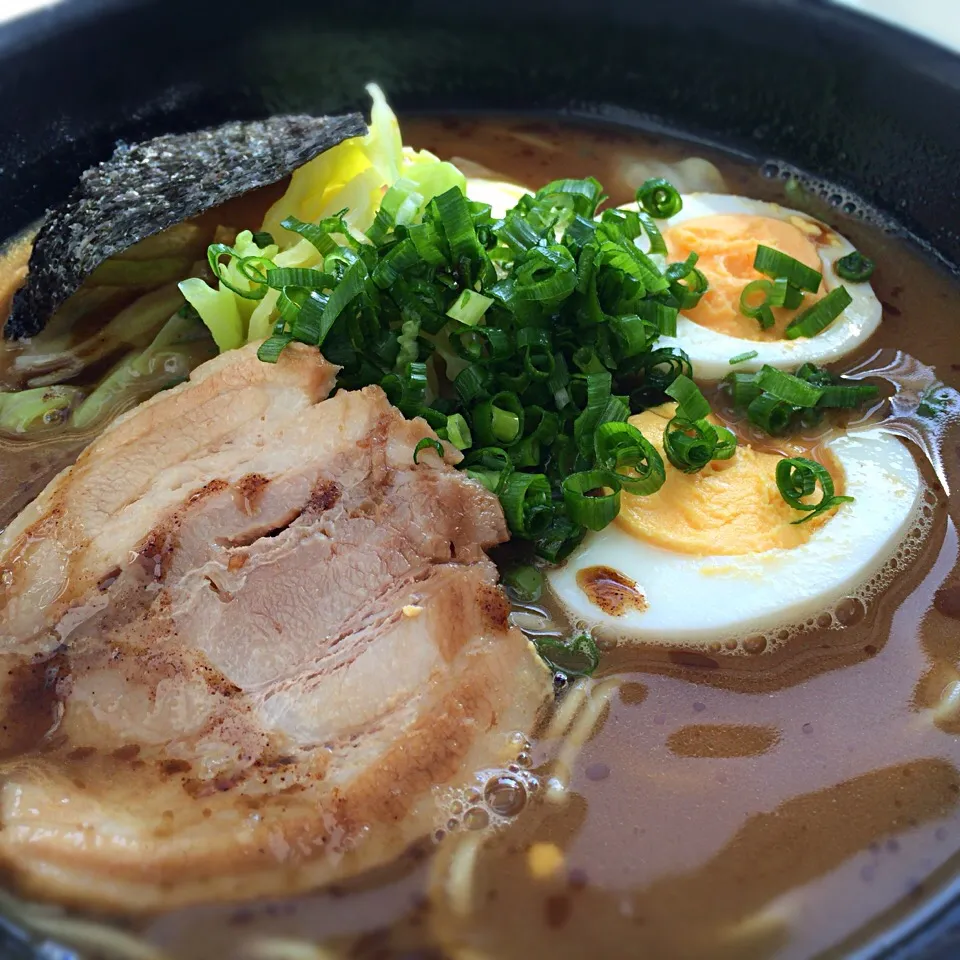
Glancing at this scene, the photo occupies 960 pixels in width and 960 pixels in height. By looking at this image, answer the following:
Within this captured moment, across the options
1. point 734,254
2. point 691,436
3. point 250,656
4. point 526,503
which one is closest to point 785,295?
point 734,254

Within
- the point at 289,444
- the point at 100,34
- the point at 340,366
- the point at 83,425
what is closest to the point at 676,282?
the point at 340,366

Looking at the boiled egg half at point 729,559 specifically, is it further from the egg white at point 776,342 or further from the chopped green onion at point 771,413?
the egg white at point 776,342

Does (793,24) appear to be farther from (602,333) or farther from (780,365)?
(602,333)

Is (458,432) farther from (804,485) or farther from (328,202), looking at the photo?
(328,202)

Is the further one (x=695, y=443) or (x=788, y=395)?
(x=788, y=395)

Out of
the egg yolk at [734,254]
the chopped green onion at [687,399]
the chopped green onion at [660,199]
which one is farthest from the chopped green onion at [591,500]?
the chopped green onion at [660,199]

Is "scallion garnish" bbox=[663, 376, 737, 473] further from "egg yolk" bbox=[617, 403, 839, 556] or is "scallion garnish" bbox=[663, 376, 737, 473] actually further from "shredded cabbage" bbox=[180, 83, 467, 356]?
"shredded cabbage" bbox=[180, 83, 467, 356]
